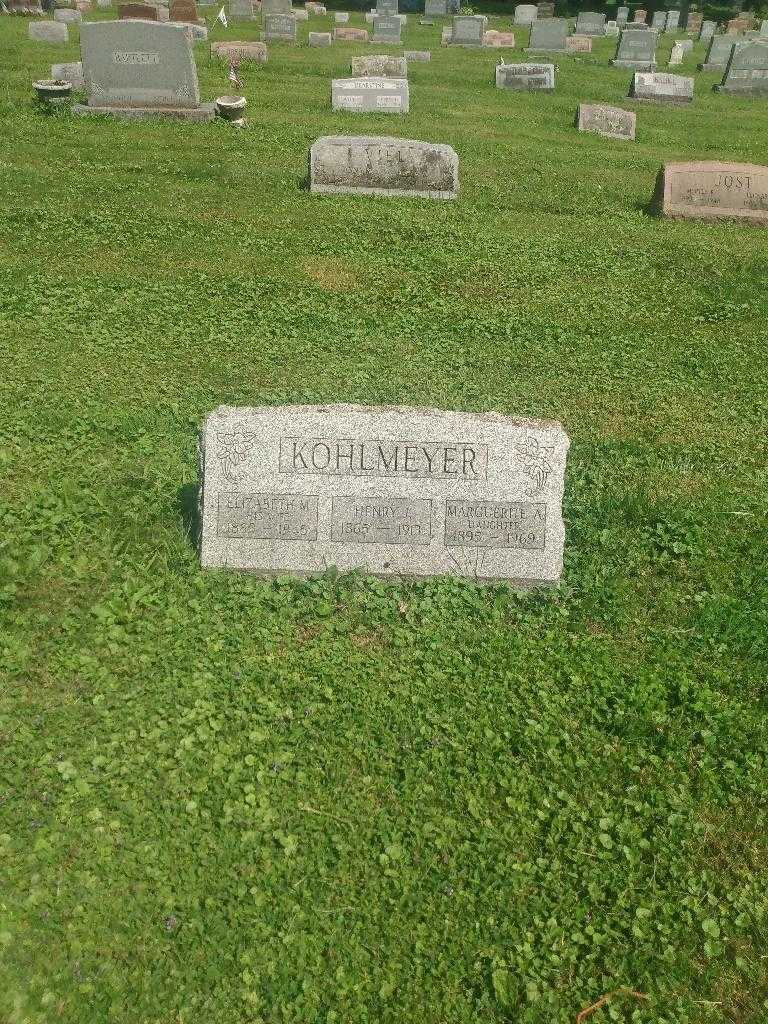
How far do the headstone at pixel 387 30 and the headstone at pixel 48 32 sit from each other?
36.8 ft

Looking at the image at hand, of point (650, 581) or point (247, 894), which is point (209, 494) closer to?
point (247, 894)

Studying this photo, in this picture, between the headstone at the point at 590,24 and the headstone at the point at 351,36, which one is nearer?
the headstone at the point at 351,36

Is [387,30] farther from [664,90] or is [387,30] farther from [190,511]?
[190,511]

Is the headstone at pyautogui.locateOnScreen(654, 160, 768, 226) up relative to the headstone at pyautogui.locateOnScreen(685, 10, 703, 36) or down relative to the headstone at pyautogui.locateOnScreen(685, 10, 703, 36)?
down

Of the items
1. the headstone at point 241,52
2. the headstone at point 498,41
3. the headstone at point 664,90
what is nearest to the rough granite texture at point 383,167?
the headstone at point 241,52

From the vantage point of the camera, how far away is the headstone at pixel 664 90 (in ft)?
72.6

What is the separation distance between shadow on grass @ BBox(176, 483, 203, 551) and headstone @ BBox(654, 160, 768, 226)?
10.2 m

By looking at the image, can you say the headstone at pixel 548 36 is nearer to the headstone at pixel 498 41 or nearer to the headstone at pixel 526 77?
the headstone at pixel 498 41

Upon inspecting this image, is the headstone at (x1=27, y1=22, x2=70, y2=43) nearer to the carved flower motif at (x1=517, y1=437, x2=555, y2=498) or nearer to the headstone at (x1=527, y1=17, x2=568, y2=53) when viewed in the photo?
the headstone at (x1=527, y1=17, x2=568, y2=53)

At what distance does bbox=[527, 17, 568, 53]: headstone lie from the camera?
30141mm

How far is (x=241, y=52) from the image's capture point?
74.9 feet

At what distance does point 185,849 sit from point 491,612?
7.51 ft

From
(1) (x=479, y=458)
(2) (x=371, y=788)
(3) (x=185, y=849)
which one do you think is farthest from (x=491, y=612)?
(3) (x=185, y=849)

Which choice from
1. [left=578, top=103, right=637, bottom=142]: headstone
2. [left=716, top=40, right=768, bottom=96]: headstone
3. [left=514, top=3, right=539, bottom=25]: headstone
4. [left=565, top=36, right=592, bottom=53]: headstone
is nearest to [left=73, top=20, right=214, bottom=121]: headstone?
[left=578, top=103, right=637, bottom=142]: headstone
